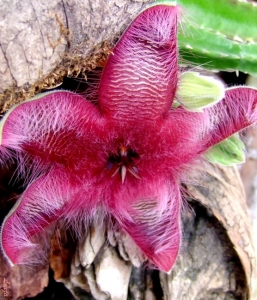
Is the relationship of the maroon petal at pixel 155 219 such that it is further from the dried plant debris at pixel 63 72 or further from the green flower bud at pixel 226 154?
the dried plant debris at pixel 63 72

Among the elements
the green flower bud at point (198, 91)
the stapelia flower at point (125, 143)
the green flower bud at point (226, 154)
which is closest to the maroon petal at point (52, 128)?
the stapelia flower at point (125, 143)

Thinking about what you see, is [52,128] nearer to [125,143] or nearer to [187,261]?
[125,143]

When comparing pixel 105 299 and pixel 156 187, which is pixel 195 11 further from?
pixel 105 299

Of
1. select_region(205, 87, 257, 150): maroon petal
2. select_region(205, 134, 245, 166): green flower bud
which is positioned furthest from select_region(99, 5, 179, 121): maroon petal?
select_region(205, 134, 245, 166): green flower bud

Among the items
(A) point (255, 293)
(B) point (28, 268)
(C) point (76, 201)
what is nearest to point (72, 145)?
(C) point (76, 201)

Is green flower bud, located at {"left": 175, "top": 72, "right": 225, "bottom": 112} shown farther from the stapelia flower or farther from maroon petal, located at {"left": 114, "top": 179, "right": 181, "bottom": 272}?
maroon petal, located at {"left": 114, "top": 179, "right": 181, "bottom": 272}

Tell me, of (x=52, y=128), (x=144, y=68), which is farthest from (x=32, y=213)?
(x=144, y=68)
